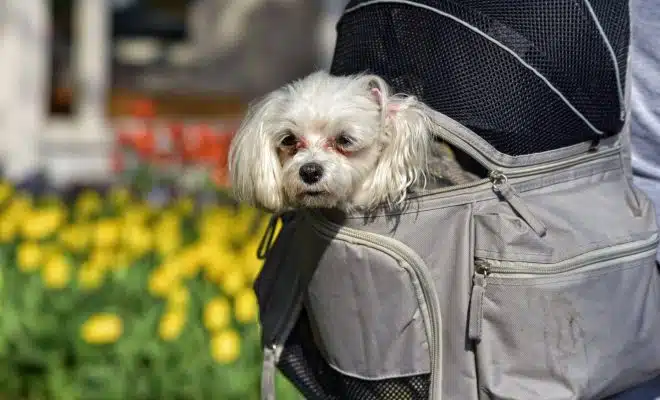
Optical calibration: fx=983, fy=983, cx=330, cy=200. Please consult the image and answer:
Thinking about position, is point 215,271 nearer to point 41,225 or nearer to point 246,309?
point 246,309

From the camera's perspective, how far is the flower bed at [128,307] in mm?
3275

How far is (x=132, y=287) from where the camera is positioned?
3740mm

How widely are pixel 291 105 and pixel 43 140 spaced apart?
5294 mm

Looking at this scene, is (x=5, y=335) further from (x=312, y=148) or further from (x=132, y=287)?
(x=312, y=148)

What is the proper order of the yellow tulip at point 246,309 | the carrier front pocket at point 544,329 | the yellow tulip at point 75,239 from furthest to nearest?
the yellow tulip at point 75,239, the yellow tulip at point 246,309, the carrier front pocket at point 544,329

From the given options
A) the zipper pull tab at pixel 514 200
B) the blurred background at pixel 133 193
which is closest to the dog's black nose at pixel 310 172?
the zipper pull tab at pixel 514 200

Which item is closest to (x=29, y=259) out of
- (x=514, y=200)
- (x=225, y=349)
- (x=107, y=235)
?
(x=107, y=235)

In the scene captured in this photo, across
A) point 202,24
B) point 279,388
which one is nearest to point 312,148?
point 279,388

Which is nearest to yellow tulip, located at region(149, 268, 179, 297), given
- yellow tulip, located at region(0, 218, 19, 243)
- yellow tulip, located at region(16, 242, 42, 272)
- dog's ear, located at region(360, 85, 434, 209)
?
yellow tulip, located at region(16, 242, 42, 272)

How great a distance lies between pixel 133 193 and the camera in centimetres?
541

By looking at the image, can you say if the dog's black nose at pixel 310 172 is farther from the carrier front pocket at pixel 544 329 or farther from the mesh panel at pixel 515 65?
the carrier front pocket at pixel 544 329

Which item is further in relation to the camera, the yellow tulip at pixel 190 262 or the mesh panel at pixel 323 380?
the yellow tulip at pixel 190 262

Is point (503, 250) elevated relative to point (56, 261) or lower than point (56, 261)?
elevated

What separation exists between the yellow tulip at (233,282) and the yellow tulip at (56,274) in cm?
61
